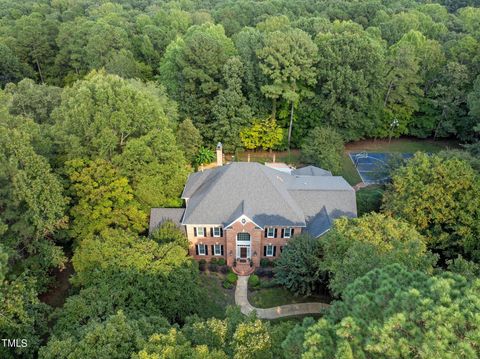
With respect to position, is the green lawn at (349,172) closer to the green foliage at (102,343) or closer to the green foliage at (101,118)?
the green foliage at (101,118)

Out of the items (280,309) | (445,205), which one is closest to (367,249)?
(280,309)

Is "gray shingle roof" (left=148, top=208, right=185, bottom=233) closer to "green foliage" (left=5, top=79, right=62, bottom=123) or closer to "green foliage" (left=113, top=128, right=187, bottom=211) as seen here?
"green foliage" (left=113, top=128, right=187, bottom=211)

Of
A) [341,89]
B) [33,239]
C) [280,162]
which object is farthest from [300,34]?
[33,239]

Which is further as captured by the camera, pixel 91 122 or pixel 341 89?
pixel 341 89

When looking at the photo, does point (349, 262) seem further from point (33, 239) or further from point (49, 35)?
point (49, 35)

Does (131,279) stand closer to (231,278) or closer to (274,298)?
(231,278)

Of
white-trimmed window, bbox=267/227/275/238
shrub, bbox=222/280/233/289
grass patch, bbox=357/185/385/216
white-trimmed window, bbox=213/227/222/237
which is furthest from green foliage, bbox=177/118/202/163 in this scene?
grass patch, bbox=357/185/385/216
